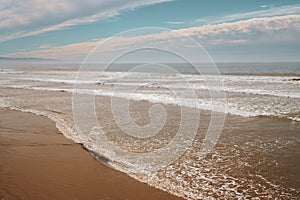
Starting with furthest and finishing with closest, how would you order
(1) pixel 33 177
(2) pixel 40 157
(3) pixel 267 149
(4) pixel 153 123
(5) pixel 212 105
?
(5) pixel 212 105 → (4) pixel 153 123 → (3) pixel 267 149 → (2) pixel 40 157 → (1) pixel 33 177

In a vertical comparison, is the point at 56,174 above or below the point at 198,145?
above

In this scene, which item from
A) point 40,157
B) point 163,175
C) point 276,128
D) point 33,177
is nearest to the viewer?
point 33,177

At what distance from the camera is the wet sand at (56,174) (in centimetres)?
521

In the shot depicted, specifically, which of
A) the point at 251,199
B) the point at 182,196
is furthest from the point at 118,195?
the point at 251,199

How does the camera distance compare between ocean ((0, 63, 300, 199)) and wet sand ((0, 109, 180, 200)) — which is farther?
ocean ((0, 63, 300, 199))

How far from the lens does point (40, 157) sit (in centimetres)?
729

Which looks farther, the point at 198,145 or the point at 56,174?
the point at 198,145

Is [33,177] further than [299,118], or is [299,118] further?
[299,118]

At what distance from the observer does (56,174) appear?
6.09 meters

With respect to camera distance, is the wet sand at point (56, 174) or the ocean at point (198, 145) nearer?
the wet sand at point (56, 174)

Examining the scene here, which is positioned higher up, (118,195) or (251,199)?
(118,195)

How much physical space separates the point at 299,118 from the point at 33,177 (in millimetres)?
11658

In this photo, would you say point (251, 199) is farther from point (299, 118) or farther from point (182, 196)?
point (299, 118)

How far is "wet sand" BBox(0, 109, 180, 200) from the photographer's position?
5.21m
